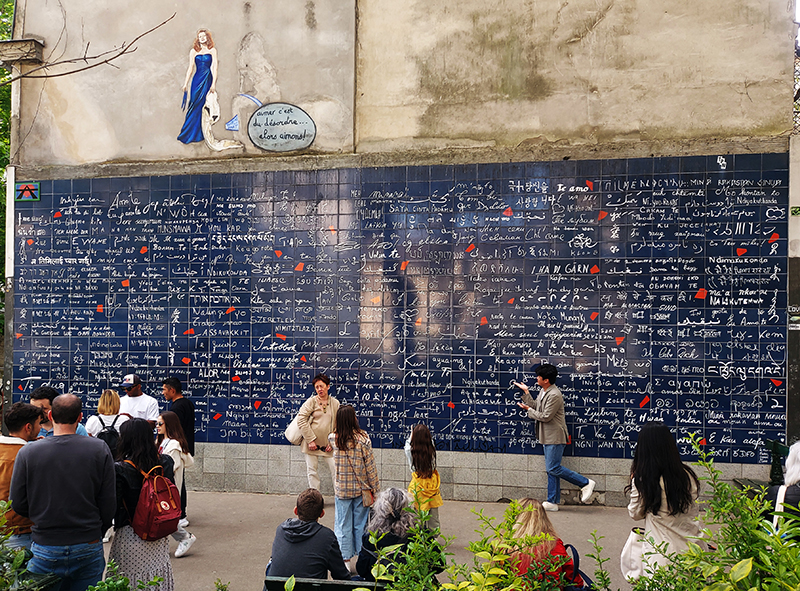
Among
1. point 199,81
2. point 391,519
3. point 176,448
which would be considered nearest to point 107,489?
point 391,519

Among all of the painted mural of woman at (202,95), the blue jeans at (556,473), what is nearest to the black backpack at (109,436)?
the painted mural of woman at (202,95)

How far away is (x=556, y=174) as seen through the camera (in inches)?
331

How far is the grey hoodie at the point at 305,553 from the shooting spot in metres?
4.17

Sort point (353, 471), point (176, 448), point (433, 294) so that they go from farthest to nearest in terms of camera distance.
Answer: point (433, 294) → point (176, 448) → point (353, 471)

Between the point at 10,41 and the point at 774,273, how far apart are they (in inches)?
418

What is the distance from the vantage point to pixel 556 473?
7.99m

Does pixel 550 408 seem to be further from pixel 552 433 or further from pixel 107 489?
pixel 107 489

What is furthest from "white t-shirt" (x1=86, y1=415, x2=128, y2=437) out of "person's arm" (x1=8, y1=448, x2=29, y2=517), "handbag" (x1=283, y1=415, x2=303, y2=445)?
"person's arm" (x1=8, y1=448, x2=29, y2=517)

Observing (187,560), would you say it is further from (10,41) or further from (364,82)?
(10,41)

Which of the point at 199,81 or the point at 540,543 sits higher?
the point at 199,81

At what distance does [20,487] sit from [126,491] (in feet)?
2.06

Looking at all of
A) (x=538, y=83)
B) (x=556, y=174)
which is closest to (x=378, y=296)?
(x=556, y=174)

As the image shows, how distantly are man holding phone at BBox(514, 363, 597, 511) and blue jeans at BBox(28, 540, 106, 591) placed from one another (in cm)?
523

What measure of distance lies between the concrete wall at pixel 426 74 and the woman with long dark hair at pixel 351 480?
419 centimetres
